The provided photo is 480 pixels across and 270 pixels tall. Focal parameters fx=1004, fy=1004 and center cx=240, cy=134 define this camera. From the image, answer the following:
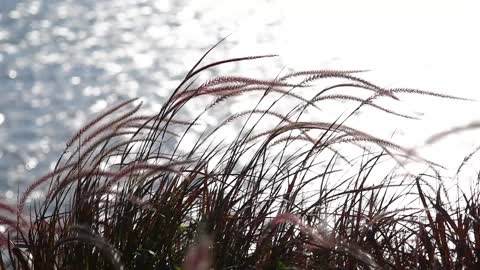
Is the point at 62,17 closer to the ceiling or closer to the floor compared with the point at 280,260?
closer to the ceiling

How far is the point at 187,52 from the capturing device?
1155cm

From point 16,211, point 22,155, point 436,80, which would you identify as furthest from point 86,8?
point 16,211

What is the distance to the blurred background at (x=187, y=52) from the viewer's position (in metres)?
8.88

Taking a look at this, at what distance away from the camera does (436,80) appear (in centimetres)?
934

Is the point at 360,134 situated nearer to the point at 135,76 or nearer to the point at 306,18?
the point at 135,76

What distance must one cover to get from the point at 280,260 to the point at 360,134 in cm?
33

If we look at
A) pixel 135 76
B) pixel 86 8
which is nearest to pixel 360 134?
pixel 135 76

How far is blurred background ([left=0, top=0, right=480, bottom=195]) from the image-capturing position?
888 centimetres

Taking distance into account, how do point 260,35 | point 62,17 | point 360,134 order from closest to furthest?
point 360,134 → point 260,35 → point 62,17

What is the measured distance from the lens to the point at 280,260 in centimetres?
221

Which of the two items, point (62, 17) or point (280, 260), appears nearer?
point (280, 260)

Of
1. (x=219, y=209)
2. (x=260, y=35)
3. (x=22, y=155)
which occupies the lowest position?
(x=219, y=209)

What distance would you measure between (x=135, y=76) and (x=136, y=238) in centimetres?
865

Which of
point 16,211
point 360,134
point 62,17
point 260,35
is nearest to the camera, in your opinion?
point 360,134
